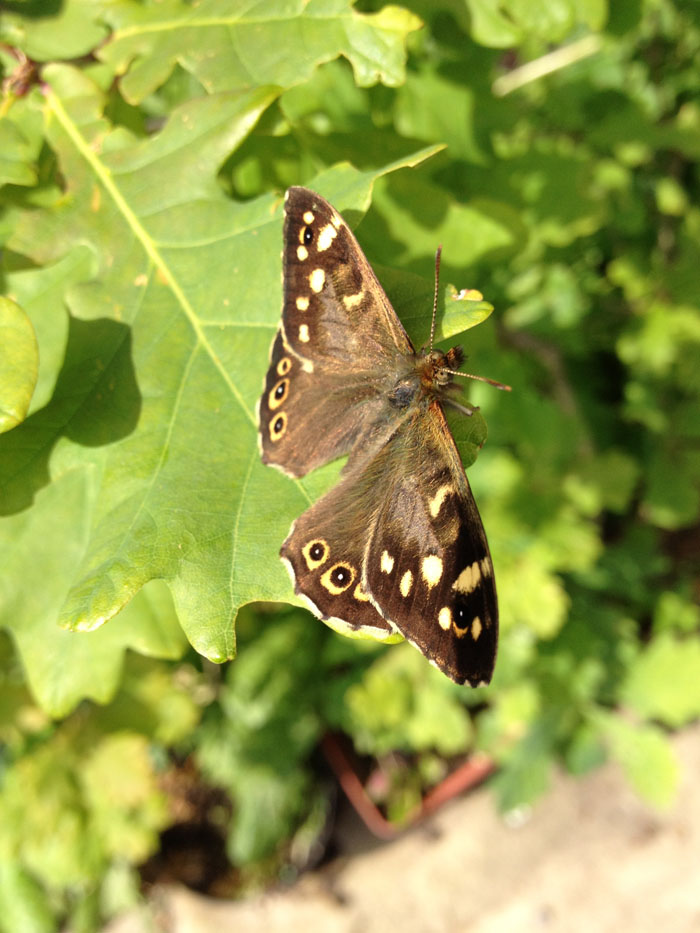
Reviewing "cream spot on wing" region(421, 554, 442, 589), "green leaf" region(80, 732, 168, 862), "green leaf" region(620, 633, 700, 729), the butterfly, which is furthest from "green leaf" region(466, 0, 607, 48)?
"green leaf" region(620, 633, 700, 729)

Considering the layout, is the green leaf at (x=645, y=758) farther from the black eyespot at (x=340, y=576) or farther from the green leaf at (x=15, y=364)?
the green leaf at (x=15, y=364)

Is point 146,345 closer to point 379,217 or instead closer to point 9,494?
point 9,494

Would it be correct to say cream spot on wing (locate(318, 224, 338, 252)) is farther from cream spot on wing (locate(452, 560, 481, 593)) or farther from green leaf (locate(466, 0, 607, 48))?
green leaf (locate(466, 0, 607, 48))

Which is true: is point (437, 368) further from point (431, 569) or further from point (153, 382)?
point (153, 382)

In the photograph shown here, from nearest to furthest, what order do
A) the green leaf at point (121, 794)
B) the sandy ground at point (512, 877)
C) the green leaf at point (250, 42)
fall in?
1. the green leaf at point (250, 42)
2. the green leaf at point (121, 794)
3. the sandy ground at point (512, 877)

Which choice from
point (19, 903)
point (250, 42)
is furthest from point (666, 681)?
point (250, 42)

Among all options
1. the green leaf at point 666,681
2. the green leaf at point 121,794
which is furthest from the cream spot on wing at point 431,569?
the green leaf at point 666,681
